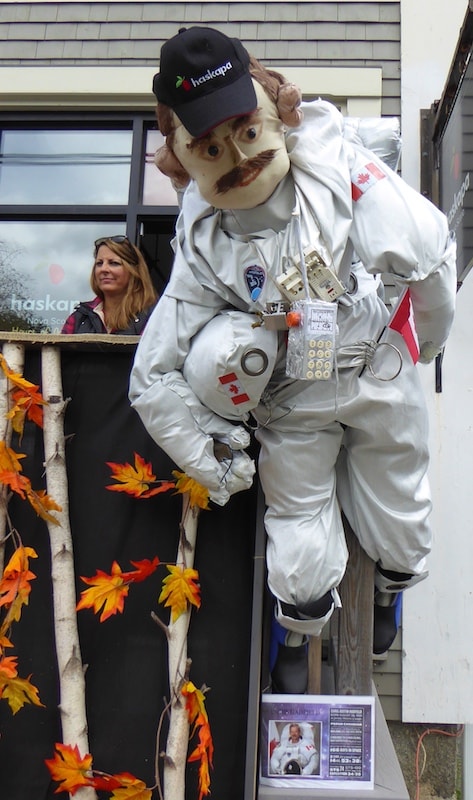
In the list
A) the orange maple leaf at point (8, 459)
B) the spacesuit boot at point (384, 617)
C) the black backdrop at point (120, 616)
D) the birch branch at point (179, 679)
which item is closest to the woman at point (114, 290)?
the black backdrop at point (120, 616)

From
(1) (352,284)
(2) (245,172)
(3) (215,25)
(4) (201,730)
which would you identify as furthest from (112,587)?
(3) (215,25)

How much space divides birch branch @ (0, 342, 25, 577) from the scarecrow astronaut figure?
587 millimetres

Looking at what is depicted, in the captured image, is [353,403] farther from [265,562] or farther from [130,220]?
[130,220]

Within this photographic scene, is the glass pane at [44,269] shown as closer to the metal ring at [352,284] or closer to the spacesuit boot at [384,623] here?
the metal ring at [352,284]

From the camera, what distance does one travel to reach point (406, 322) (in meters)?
2.28

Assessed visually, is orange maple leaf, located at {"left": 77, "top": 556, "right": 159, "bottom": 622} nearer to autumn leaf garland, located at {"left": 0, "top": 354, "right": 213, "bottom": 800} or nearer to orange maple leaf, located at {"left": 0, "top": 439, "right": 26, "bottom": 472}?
autumn leaf garland, located at {"left": 0, "top": 354, "right": 213, "bottom": 800}

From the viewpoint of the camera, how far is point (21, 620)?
2.54m

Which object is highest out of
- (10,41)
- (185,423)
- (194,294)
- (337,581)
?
(10,41)

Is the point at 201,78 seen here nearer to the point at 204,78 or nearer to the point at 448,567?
the point at 204,78

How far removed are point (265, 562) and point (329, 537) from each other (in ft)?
0.84

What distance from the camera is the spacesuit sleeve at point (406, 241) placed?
6.79 feet

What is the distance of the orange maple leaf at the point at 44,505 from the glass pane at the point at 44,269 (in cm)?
202

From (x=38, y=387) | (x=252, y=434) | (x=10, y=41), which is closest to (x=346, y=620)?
(x=252, y=434)

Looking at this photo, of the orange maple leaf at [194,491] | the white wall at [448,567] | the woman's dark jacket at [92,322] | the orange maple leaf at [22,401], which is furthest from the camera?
the white wall at [448,567]
